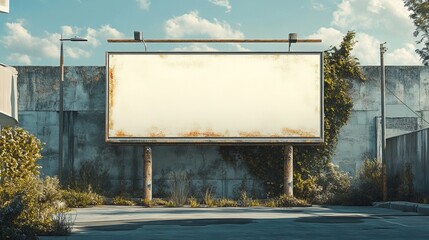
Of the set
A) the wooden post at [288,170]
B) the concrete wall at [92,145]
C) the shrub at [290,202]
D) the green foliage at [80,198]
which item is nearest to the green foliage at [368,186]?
the shrub at [290,202]

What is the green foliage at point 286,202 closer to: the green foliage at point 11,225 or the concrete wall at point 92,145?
the concrete wall at point 92,145

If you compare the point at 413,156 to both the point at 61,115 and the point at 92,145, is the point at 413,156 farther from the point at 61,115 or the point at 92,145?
the point at 61,115

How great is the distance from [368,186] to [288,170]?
334cm

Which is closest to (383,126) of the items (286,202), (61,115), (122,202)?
(286,202)

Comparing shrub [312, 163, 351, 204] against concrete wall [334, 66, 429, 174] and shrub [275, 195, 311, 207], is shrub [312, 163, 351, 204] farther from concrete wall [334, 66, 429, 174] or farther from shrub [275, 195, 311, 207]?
shrub [275, 195, 311, 207]

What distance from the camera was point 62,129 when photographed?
1271 inches

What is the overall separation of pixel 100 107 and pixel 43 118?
2.46m

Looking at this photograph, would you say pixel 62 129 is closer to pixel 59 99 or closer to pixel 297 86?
pixel 59 99

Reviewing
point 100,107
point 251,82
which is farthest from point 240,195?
point 100,107

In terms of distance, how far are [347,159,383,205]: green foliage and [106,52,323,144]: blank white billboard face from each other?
2.72 metres

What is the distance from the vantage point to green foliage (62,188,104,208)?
29.6m

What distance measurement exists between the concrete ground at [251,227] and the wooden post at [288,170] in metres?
7.60

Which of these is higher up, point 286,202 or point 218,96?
point 218,96

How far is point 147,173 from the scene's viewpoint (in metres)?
31.6
